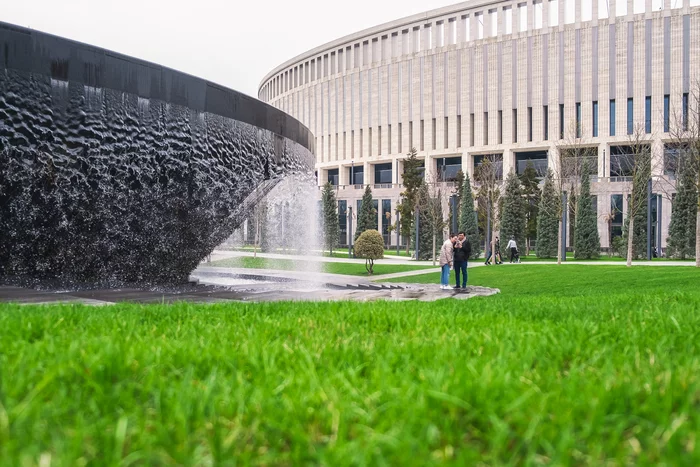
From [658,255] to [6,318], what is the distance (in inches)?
1622

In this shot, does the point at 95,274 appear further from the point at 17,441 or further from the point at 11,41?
the point at 17,441

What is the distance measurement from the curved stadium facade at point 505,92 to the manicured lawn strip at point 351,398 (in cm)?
4190

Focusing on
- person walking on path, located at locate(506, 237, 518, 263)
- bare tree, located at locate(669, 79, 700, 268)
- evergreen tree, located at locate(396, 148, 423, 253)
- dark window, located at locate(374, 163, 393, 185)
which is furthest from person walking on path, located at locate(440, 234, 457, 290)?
dark window, located at locate(374, 163, 393, 185)

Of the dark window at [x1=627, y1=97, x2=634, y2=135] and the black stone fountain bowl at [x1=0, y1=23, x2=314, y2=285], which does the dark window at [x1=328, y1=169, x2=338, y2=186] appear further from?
the black stone fountain bowl at [x1=0, y1=23, x2=314, y2=285]

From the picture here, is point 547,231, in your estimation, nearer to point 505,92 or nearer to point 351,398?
point 505,92

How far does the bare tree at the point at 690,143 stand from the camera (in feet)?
66.1

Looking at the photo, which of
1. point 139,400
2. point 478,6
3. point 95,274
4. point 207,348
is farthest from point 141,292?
point 478,6

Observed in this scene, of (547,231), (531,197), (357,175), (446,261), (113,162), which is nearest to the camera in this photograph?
(113,162)

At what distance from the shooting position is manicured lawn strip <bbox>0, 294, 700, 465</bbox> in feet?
5.22

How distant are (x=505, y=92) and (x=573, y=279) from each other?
4139 cm

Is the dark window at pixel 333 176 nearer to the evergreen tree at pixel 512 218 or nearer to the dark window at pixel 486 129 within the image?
the dark window at pixel 486 129

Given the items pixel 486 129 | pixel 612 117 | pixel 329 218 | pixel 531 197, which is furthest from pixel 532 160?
pixel 329 218

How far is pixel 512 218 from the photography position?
4006 centimetres

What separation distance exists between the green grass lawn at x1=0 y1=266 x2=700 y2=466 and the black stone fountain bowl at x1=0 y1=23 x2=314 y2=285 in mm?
5254
